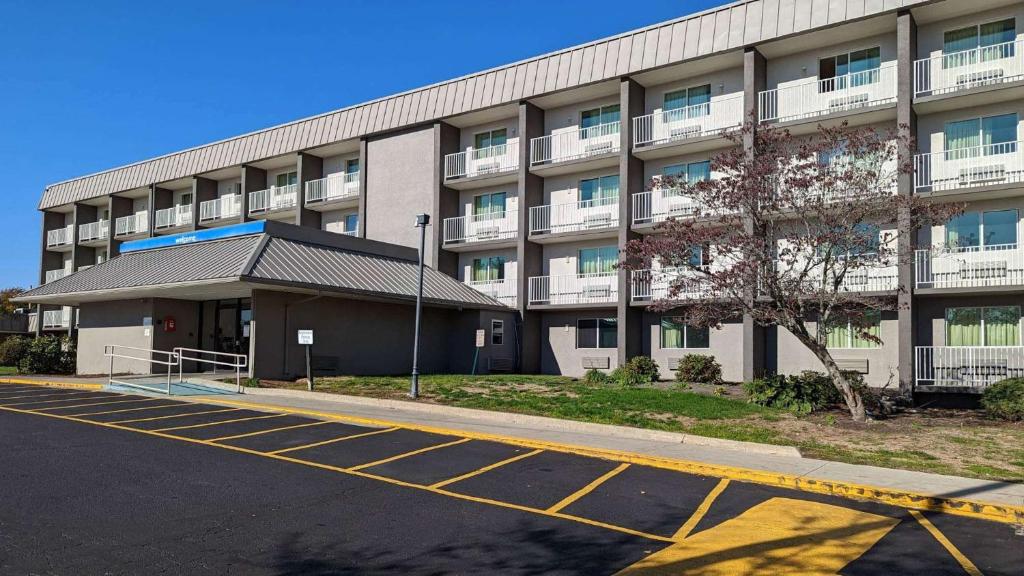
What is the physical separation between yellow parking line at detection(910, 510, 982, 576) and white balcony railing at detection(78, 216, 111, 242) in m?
48.0

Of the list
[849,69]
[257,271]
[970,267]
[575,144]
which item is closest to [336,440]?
[257,271]

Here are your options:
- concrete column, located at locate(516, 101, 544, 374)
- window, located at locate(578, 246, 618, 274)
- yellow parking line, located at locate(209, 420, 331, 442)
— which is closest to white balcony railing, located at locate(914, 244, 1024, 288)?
window, located at locate(578, 246, 618, 274)

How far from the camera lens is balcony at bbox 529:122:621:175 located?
94.0 ft

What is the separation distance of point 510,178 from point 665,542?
24914 mm

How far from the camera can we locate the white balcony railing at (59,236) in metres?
49.4

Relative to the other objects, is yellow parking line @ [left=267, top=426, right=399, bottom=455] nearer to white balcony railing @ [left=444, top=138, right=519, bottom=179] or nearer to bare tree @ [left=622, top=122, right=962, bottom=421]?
bare tree @ [left=622, top=122, right=962, bottom=421]

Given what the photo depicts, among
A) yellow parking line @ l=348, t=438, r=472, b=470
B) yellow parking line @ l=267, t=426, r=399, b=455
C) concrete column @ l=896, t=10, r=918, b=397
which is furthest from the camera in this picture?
concrete column @ l=896, t=10, r=918, b=397

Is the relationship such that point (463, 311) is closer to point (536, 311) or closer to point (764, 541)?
point (536, 311)

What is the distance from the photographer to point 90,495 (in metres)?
8.06

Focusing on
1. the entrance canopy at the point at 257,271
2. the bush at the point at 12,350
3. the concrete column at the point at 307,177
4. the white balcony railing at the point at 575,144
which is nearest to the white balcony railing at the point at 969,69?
A: the white balcony railing at the point at 575,144

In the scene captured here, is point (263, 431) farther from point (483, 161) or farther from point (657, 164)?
point (483, 161)

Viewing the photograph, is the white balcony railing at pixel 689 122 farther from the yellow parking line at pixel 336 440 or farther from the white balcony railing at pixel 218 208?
the white balcony railing at pixel 218 208

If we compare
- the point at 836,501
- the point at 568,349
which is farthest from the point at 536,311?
the point at 836,501

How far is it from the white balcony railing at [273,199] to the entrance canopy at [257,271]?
33.6ft
